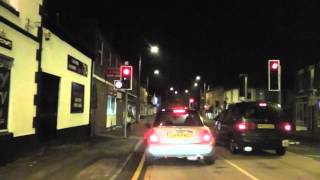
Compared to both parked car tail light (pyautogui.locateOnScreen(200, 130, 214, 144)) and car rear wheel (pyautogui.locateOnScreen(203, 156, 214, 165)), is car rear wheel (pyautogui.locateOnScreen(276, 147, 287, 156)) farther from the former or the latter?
parked car tail light (pyautogui.locateOnScreen(200, 130, 214, 144))

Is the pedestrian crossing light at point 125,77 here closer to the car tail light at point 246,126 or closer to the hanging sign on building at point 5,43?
the car tail light at point 246,126

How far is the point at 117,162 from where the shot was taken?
1566 centimetres

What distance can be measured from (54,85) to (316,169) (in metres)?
10.5

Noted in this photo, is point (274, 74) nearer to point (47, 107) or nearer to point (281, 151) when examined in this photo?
point (281, 151)

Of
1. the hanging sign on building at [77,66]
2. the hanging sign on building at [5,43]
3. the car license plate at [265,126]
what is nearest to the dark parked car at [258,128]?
the car license plate at [265,126]

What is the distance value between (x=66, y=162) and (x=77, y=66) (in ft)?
32.5

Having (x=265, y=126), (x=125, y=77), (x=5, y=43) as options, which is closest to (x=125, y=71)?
(x=125, y=77)

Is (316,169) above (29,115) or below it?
below

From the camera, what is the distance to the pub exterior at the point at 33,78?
48.1 feet

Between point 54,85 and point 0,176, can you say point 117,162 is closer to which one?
point 0,176

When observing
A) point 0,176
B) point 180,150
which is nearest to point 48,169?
point 0,176

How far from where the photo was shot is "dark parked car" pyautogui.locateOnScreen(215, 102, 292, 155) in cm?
1823

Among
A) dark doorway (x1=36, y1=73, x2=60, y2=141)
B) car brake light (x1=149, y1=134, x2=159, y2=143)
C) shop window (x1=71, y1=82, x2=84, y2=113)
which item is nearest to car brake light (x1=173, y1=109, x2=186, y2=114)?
car brake light (x1=149, y1=134, x2=159, y2=143)

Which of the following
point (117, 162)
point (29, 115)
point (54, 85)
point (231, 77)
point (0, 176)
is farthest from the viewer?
point (231, 77)
